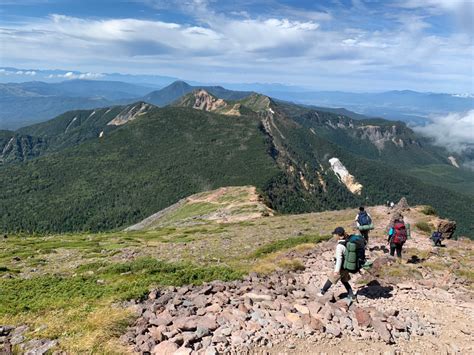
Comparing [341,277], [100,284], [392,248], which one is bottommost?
[100,284]

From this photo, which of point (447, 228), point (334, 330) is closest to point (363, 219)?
point (334, 330)

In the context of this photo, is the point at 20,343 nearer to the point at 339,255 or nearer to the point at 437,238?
the point at 339,255

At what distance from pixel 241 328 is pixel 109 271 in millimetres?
17958

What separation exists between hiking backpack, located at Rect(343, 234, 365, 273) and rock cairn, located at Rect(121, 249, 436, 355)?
6.10 feet

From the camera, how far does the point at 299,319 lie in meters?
16.0

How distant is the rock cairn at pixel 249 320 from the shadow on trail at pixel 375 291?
0.96 feet

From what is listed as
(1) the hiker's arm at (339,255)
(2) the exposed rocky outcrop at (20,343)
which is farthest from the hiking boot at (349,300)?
(2) the exposed rocky outcrop at (20,343)

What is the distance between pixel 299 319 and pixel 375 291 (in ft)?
24.2

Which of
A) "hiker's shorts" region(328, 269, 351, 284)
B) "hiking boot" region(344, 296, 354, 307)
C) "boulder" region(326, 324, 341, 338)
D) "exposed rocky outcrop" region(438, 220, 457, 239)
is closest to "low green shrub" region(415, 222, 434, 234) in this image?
"exposed rocky outcrop" region(438, 220, 457, 239)

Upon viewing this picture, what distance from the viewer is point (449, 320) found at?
1805 cm

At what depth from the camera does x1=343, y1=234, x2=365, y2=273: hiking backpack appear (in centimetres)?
1814

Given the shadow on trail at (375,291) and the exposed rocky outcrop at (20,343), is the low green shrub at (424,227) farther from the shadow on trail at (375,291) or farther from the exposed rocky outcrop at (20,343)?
the exposed rocky outcrop at (20,343)

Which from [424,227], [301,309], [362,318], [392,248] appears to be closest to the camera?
Answer: [362,318]

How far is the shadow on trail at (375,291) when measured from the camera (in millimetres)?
20688
